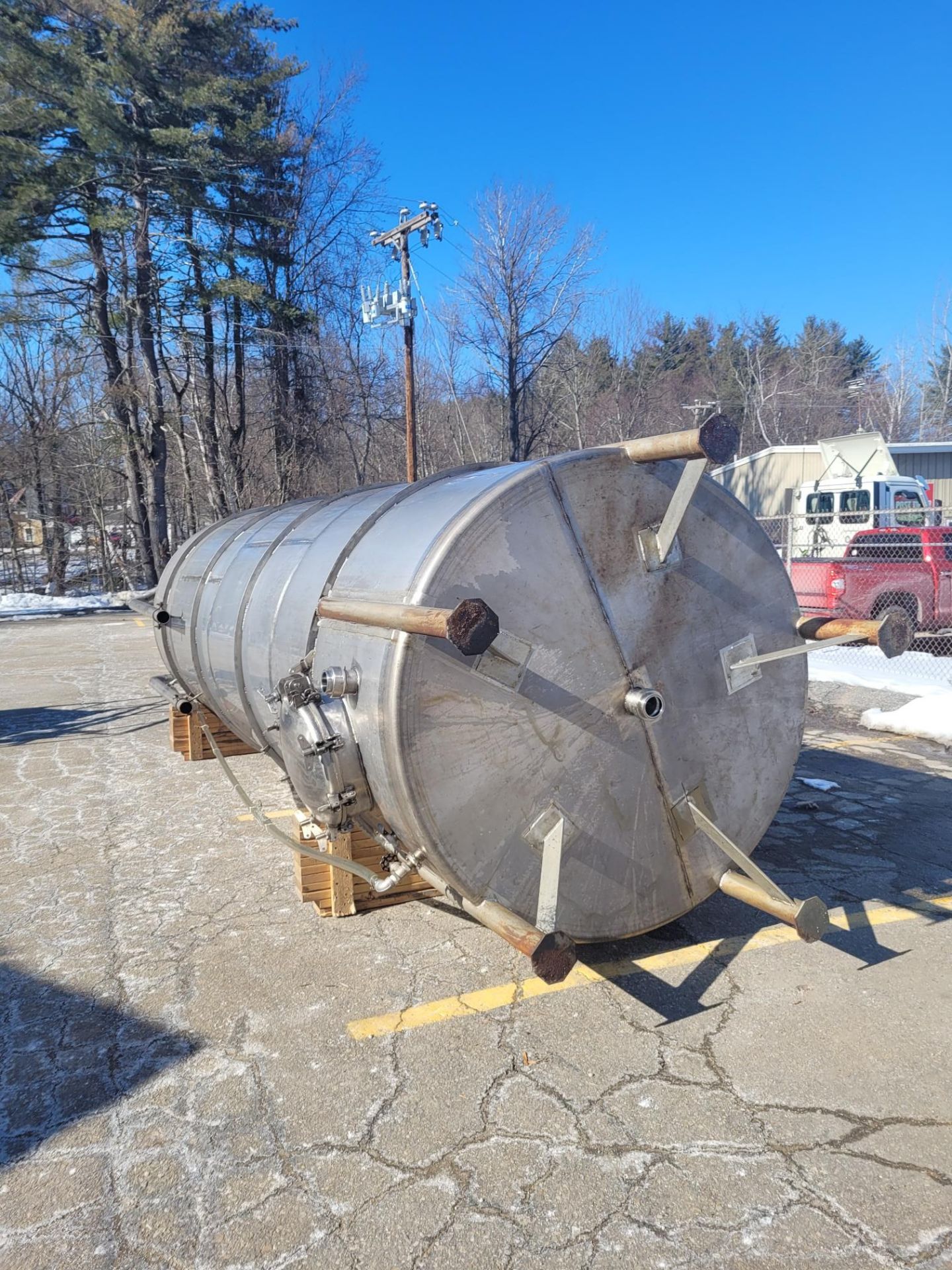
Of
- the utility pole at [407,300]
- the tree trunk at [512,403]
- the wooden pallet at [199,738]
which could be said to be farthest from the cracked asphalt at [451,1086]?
the tree trunk at [512,403]

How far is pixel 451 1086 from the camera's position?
111 inches

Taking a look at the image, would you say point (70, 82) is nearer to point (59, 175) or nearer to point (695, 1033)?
point (59, 175)

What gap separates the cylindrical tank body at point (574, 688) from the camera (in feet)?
9.25

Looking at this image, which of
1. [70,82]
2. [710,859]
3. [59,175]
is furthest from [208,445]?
[710,859]

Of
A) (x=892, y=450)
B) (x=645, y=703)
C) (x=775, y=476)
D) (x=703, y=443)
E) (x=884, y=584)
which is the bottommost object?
(x=884, y=584)

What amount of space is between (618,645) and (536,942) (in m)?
1.14

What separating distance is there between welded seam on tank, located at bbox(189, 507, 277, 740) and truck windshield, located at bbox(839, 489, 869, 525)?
1471 cm

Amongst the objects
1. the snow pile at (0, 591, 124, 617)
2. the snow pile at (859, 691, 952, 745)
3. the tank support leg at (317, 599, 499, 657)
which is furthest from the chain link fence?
the snow pile at (0, 591, 124, 617)

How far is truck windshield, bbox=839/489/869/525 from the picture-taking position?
17562mm

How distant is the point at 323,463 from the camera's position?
27.6 meters

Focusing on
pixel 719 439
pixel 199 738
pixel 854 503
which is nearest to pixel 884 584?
pixel 854 503

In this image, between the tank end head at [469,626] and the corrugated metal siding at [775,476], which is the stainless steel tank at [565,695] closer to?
the tank end head at [469,626]

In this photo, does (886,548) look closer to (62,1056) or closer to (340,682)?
(340,682)

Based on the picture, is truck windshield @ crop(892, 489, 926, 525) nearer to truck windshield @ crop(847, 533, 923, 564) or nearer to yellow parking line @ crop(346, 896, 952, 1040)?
truck windshield @ crop(847, 533, 923, 564)
